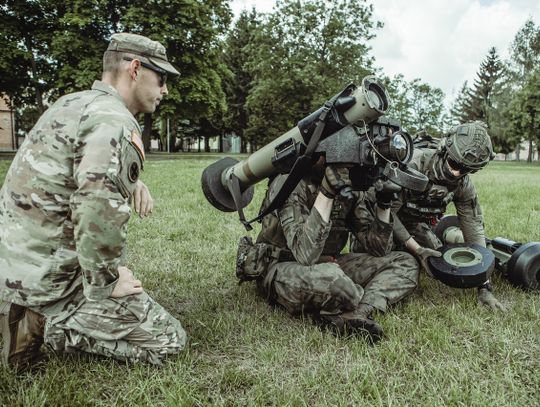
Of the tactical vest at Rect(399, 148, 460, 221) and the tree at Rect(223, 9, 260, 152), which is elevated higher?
the tree at Rect(223, 9, 260, 152)

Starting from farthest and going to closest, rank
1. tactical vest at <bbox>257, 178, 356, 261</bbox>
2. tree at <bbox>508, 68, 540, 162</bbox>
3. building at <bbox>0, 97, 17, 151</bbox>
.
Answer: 1. building at <bbox>0, 97, 17, 151</bbox>
2. tree at <bbox>508, 68, 540, 162</bbox>
3. tactical vest at <bbox>257, 178, 356, 261</bbox>

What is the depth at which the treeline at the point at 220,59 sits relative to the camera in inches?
1019

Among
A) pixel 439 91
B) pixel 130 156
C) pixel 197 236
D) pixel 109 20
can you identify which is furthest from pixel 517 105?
pixel 130 156

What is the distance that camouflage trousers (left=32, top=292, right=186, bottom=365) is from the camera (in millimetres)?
2834

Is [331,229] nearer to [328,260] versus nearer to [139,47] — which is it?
[328,260]

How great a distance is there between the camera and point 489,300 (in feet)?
13.3

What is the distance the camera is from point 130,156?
8.64 feet

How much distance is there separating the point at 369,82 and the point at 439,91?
72.9 metres

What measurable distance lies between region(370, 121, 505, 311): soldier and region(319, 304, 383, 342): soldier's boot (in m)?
1.15

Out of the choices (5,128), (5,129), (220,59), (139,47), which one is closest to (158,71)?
(139,47)

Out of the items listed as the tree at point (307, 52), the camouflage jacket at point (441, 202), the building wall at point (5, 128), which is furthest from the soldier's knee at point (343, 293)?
the building wall at point (5, 128)

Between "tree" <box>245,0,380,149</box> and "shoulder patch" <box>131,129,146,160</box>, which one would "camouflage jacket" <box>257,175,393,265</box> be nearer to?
"shoulder patch" <box>131,129,146,160</box>

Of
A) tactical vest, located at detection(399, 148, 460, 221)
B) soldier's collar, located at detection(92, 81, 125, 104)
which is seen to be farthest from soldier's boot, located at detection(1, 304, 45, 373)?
tactical vest, located at detection(399, 148, 460, 221)

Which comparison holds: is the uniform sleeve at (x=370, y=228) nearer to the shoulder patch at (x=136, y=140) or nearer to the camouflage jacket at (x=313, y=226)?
the camouflage jacket at (x=313, y=226)
